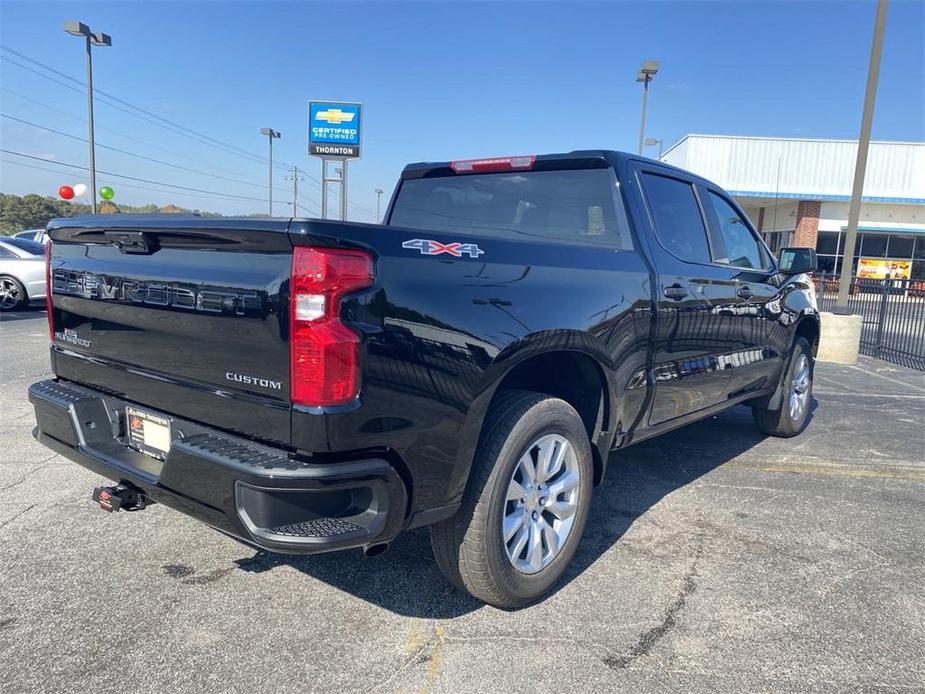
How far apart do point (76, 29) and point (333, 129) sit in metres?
8.80

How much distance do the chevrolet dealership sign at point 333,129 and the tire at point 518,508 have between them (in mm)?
17948

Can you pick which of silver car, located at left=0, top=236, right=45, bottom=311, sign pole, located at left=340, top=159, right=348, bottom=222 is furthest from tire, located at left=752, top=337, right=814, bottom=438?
→ sign pole, located at left=340, top=159, right=348, bottom=222

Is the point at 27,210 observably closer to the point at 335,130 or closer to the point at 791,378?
the point at 335,130

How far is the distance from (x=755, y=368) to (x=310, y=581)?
3.46m

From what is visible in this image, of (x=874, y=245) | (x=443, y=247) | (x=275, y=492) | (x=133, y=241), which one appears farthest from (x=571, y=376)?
(x=874, y=245)

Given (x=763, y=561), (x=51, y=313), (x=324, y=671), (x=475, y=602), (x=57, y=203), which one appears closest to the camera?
(x=324, y=671)

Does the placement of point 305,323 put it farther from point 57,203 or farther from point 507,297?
point 57,203

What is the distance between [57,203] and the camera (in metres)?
63.0

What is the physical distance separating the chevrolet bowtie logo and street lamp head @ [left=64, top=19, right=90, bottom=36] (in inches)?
318

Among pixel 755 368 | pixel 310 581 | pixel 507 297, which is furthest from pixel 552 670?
pixel 755 368

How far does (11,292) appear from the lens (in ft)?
43.1

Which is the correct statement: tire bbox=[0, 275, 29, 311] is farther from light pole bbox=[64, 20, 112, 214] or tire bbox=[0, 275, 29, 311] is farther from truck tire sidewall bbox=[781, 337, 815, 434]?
truck tire sidewall bbox=[781, 337, 815, 434]

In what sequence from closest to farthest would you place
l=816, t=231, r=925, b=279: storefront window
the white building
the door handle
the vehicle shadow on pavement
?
the vehicle shadow on pavement, the door handle, the white building, l=816, t=231, r=925, b=279: storefront window

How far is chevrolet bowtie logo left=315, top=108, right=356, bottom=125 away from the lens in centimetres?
1958
